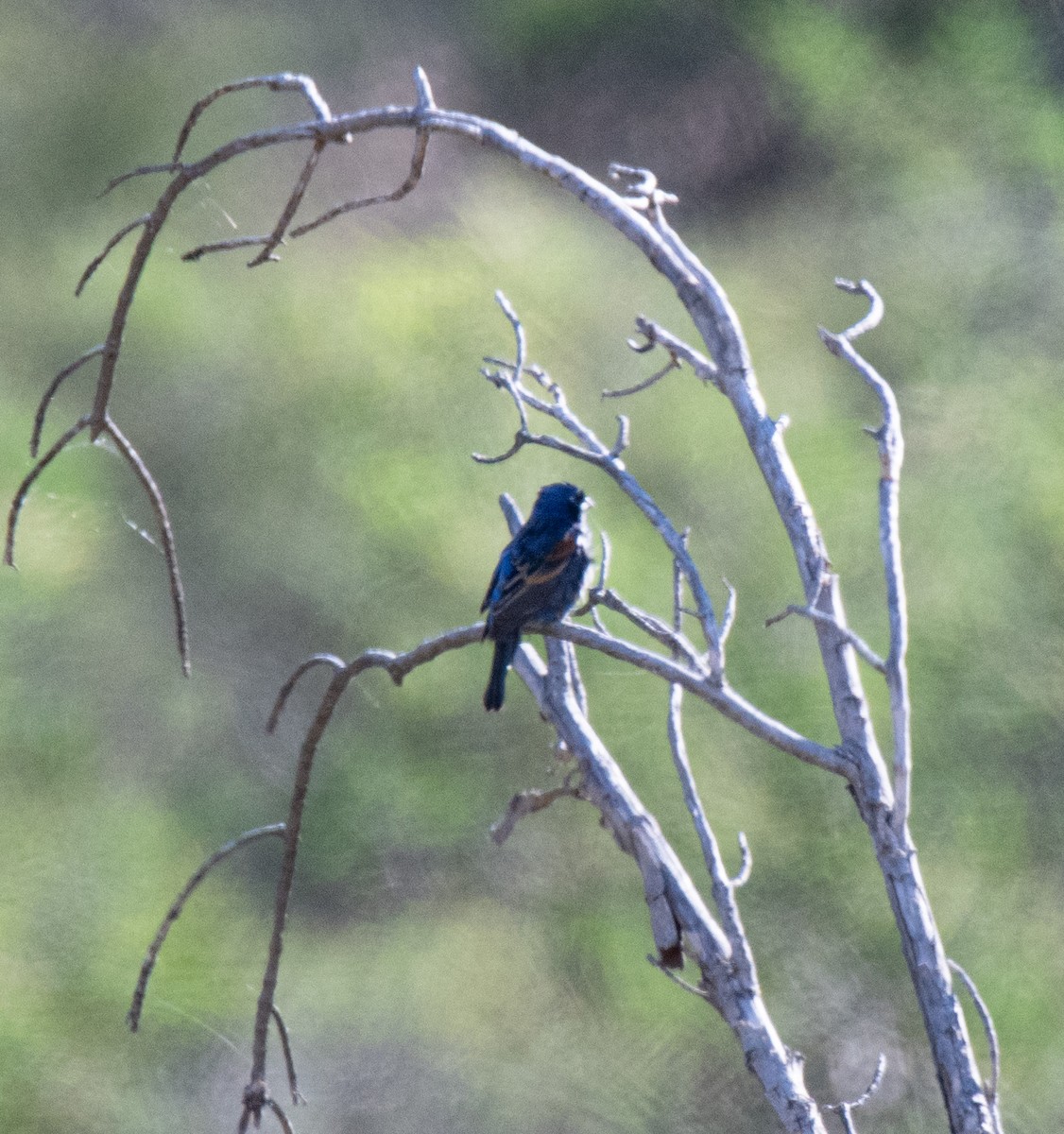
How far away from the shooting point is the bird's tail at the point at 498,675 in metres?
2.67

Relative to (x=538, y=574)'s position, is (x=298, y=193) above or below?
below

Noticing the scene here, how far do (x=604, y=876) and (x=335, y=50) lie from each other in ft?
10.8

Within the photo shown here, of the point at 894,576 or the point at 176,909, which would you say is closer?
the point at 894,576

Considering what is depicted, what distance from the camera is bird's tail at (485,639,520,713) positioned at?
2674 mm

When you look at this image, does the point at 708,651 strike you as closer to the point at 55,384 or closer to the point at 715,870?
the point at 715,870

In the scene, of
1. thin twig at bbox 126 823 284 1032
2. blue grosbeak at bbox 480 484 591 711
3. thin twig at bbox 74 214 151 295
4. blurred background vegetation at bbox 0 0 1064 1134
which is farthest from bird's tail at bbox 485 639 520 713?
thin twig at bbox 74 214 151 295

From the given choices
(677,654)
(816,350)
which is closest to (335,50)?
(816,350)

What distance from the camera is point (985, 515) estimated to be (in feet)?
15.5

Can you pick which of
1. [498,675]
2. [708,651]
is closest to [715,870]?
[708,651]

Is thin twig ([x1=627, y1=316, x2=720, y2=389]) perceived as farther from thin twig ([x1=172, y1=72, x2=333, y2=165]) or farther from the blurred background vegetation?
the blurred background vegetation

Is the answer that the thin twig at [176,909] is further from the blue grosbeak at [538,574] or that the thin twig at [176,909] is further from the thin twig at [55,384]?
the blue grosbeak at [538,574]

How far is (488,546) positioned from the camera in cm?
445

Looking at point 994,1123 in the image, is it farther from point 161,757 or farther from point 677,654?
point 161,757

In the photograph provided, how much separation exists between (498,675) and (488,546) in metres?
1.73
